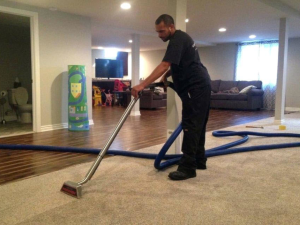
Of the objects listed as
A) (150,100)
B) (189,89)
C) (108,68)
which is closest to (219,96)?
(150,100)

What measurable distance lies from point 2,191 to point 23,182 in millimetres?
Result: 208

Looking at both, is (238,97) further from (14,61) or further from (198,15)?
(14,61)

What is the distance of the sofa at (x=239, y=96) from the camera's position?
28.0 feet

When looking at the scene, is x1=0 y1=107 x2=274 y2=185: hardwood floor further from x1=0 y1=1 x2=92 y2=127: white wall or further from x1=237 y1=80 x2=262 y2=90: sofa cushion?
x1=237 y1=80 x2=262 y2=90: sofa cushion

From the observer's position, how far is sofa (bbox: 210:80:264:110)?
8.53 meters

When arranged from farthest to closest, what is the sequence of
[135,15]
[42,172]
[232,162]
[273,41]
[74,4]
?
[273,41] < [135,15] < [74,4] < [232,162] < [42,172]

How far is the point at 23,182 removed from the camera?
234 cm

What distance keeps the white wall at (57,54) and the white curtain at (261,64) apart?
5828mm

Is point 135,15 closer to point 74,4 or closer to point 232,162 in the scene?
point 74,4

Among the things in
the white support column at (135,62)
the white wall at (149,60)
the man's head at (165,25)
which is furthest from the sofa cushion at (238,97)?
the man's head at (165,25)

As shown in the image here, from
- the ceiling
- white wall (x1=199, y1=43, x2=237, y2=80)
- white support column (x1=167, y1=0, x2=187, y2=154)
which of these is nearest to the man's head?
white support column (x1=167, y1=0, x2=187, y2=154)

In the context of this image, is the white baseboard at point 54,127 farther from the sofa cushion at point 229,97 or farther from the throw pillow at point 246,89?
the throw pillow at point 246,89

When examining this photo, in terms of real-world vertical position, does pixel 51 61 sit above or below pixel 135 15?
below

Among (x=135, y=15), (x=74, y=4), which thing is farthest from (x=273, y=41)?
(x=74, y=4)
